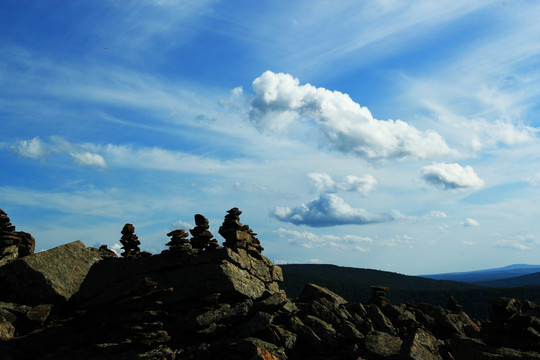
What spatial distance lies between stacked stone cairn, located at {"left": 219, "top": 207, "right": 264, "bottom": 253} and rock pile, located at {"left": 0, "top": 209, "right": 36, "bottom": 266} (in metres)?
18.5

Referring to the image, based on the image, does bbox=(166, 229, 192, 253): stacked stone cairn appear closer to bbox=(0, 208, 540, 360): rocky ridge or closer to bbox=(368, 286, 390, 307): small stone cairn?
bbox=(0, 208, 540, 360): rocky ridge

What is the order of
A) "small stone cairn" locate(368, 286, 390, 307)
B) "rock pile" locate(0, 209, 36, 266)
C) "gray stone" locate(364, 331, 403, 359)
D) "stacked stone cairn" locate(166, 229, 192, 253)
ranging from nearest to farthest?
"gray stone" locate(364, 331, 403, 359) < "stacked stone cairn" locate(166, 229, 192, 253) < "small stone cairn" locate(368, 286, 390, 307) < "rock pile" locate(0, 209, 36, 266)

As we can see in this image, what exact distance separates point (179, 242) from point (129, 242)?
7458 millimetres

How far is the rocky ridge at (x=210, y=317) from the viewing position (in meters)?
20.1

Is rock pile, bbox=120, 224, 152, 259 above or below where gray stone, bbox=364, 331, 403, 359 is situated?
above

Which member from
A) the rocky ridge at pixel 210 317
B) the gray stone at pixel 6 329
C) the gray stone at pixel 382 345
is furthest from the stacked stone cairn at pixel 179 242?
the gray stone at pixel 382 345

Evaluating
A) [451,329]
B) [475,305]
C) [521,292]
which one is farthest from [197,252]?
[521,292]

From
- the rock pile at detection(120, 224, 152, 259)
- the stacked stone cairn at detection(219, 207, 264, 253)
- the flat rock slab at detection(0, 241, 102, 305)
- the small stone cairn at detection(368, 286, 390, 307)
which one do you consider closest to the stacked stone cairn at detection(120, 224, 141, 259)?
the rock pile at detection(120, 224, 152, 259)

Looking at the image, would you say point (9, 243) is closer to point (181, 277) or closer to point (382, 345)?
point (181, 277)

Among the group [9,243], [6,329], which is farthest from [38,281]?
[9,243]

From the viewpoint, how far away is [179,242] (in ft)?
92.7

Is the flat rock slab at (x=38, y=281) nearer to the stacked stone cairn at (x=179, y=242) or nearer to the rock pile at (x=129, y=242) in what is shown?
the rock pile at (x=129, y=242)

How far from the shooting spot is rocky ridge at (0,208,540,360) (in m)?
20.1

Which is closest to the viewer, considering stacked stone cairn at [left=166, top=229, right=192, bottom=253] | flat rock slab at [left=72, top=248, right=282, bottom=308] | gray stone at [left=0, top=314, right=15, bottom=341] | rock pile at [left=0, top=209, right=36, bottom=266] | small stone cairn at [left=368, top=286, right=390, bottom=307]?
gray stone at [left=0, top=314, right=15, bottom=341]
